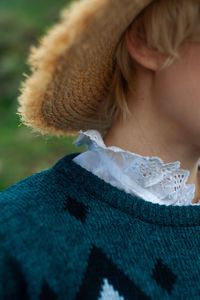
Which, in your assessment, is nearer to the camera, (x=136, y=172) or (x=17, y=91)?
(x=136, y=172)

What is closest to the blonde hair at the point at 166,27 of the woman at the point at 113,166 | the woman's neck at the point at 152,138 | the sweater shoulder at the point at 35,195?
the woman at the point at 113,166

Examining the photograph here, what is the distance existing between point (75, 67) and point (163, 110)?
0.22 metres

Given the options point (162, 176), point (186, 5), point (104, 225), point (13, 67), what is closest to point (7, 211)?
point (104, 225)

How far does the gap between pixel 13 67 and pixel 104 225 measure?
4397 millimetres

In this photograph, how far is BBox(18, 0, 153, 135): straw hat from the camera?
1506 millimetres

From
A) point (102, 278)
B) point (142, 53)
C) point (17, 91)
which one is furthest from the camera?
point (17, 91)

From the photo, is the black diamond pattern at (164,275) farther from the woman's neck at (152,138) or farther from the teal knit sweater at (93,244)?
the woman's neck at (152,138)

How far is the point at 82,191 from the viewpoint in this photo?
5.55ft

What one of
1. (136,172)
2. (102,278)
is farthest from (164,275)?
(136,172)

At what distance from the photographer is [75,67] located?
163 centimetres

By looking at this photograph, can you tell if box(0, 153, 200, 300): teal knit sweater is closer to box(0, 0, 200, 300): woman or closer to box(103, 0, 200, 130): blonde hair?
box(0, 0, 200, 300): woman

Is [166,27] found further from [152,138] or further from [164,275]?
[164,275]

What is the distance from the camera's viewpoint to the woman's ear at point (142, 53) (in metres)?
1.69

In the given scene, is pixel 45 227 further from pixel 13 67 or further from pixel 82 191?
pixel 13 67
